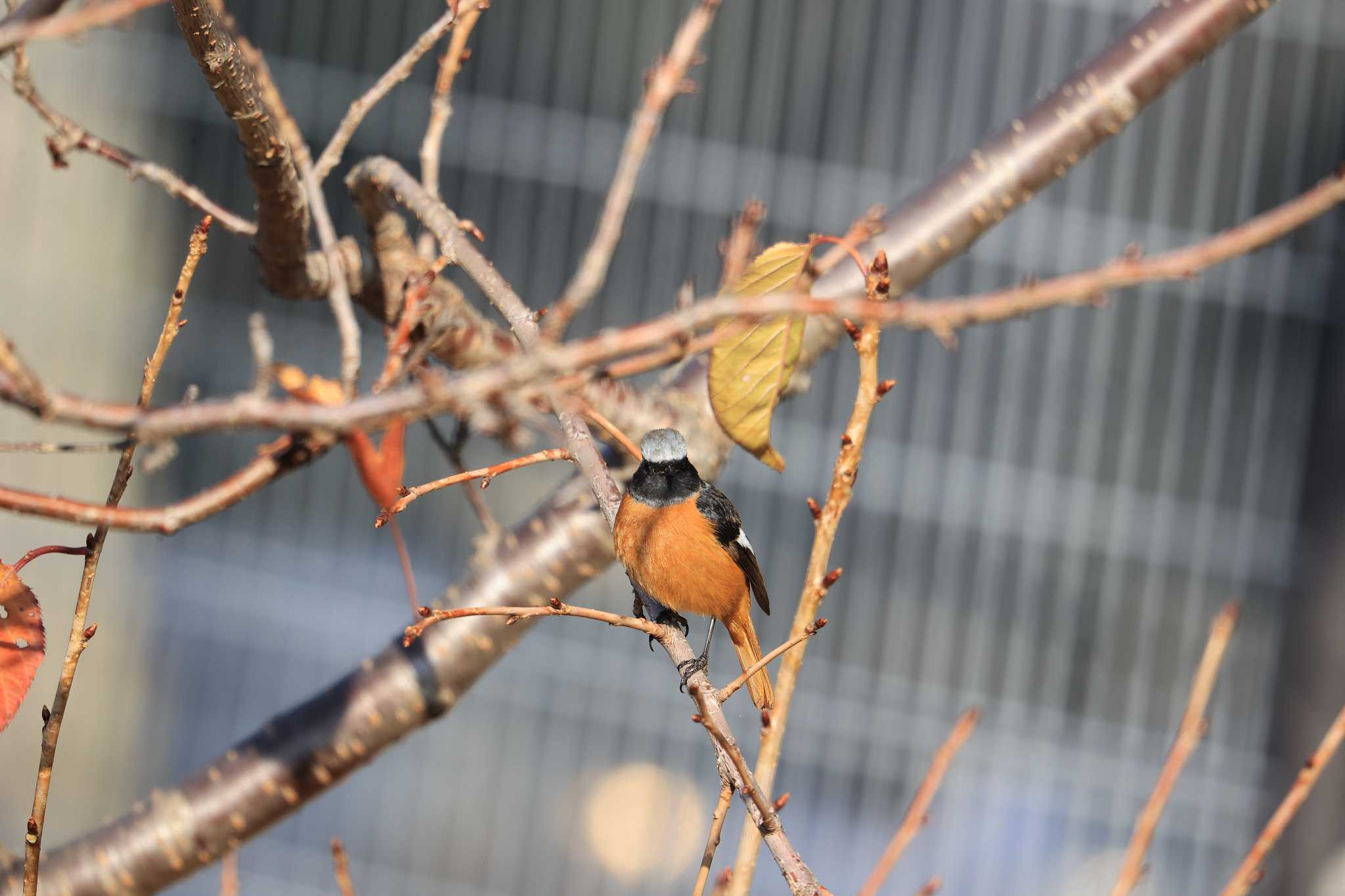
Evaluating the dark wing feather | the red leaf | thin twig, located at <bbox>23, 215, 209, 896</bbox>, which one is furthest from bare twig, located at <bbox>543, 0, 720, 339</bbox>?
the dark wing feather

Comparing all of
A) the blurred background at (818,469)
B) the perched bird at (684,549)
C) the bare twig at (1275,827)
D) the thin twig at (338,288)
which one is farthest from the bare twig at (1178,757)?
the blurred background at (818,469)

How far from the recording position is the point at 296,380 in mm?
1157

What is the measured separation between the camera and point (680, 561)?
144 cm

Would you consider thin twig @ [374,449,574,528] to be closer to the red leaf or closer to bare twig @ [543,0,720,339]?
bare twig @ [543,0,720,339]

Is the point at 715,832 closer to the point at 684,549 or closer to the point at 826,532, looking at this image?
the point at 826,532

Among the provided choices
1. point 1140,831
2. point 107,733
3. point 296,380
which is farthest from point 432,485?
point 107,733

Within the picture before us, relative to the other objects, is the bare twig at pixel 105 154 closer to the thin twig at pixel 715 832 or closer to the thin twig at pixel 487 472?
the thin twig at pixel 487 472

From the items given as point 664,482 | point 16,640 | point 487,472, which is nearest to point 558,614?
point 487,472

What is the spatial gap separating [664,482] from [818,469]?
2.59 metres

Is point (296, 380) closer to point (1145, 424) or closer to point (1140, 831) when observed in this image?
point (1140, 831)

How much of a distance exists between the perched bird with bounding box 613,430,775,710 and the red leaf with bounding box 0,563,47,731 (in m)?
0.64

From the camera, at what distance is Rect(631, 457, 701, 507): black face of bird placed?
4.80 ft

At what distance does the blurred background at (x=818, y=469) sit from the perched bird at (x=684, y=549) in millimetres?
2457

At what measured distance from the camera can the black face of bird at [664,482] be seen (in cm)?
146
